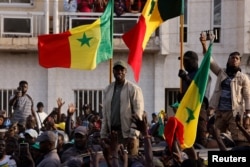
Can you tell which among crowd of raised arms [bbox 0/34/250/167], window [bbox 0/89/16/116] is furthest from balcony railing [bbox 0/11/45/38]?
crowd of raised arms [bbox 0/34/250/167]

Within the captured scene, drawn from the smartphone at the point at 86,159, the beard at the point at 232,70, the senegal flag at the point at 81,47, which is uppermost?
the senegal flag at the point at 81,47

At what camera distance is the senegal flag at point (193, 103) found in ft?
41.3

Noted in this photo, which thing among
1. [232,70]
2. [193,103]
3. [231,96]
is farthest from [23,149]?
[232,70]

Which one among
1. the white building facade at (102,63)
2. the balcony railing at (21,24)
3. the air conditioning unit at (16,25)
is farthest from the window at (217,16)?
the air conditioning unit at (16,25)

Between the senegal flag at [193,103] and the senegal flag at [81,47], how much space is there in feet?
12.1

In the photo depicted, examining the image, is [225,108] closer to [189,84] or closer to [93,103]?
[189,84]

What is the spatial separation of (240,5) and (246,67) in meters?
1.65

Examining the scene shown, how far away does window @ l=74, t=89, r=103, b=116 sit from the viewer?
2745cm

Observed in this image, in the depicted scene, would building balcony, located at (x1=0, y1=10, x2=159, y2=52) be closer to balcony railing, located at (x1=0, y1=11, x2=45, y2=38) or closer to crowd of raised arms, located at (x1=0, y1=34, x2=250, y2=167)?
balcony railing, located at (x1=0, y1=11, x2=45, y2=38)

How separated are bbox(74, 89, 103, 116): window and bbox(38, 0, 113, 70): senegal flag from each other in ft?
32.3

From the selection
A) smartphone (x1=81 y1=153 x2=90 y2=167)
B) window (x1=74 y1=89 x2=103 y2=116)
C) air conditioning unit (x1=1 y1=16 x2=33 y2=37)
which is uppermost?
air conditioning unit (x1=1 y1=16 x2=33 y2=37)

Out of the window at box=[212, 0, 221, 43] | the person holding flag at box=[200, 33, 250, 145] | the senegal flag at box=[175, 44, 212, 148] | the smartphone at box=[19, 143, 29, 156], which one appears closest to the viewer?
the senegal flag at box=[175, 44, 212, 148]

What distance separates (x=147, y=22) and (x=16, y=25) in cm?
1179

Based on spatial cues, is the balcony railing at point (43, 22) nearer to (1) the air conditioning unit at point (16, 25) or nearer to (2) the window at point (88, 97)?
(1) the air conditioning unit at point (16, 25)
